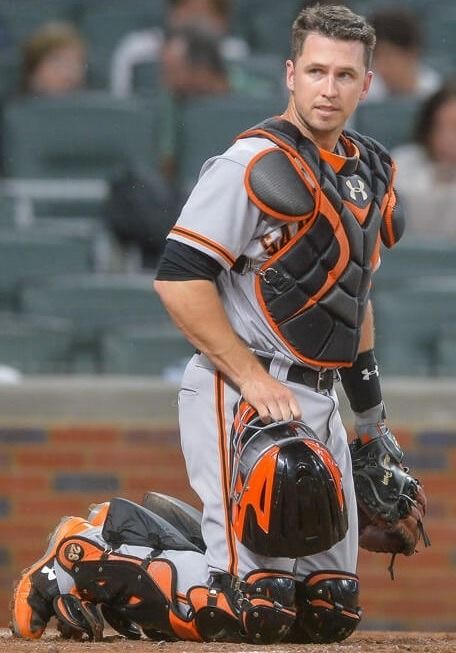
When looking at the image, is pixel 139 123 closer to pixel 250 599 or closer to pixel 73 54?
pixel 73 54

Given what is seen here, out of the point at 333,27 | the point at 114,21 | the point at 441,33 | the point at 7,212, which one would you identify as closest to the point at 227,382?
the point at 333,27

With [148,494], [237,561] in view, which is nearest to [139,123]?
[148,494]

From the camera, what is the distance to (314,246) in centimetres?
366

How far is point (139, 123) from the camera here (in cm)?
710

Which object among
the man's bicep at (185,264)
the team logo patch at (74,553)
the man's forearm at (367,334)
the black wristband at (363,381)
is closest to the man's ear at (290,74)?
the man's bicep at (185,264)

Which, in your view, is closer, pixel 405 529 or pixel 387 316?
pixel 405 529

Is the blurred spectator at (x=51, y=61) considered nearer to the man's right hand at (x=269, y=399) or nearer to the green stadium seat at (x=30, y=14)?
the green stadium seat at (x=30, y=14)

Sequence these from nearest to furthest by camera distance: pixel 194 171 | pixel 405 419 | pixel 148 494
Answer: pixel 148 494 < pixel 405 419 < pixel 194 171

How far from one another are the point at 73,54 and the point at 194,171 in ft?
3.00

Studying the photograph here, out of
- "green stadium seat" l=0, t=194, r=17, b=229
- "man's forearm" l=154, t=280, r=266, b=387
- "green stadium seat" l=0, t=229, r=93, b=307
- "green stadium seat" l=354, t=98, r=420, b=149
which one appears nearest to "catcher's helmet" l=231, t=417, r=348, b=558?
"man's forearm" l=154, t=280, r=266, b=387

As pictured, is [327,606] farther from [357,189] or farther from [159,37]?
[159,37]

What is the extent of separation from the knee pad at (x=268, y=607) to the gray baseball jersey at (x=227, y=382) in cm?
A: 4

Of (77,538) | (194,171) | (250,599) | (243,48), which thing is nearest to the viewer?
(250,599)

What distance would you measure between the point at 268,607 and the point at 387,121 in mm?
3979
